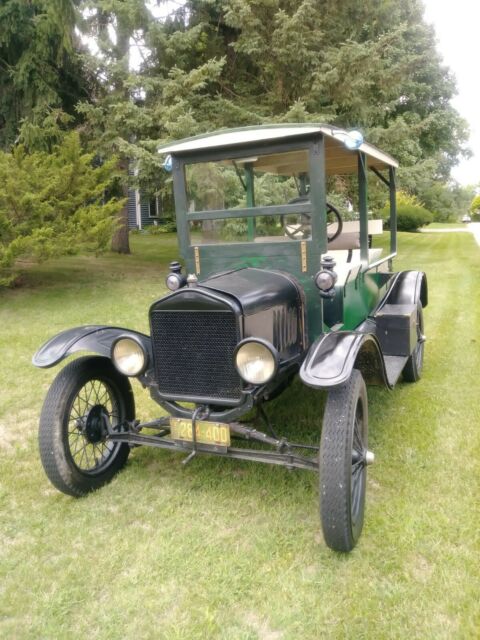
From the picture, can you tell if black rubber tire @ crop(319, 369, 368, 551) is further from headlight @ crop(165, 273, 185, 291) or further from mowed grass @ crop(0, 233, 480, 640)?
headlight @ crop(165, 273, 185, 291)

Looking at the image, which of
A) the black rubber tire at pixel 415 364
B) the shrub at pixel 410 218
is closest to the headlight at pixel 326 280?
the black rubber tire at pixel 415 364

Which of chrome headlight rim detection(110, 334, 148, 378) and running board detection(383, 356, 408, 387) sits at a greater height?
chrome headlight rim detection(110, 334, 148, 378)

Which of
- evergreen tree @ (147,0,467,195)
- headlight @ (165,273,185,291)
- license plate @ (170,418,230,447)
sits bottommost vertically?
license plate @ (170,418,230,447)

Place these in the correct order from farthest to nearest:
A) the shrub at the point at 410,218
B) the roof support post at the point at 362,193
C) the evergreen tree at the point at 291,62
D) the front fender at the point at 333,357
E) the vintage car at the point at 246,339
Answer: the shrub at the point at 410,218, the evergreen tree at the point at 291,62, the roof support post at the point at 362,193, the vintage car at the point at 246,339, the front fender at the point at 333,357

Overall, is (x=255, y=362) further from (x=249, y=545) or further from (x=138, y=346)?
(x=249, y=545)

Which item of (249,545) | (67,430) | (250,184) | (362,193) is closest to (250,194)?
(250,184)

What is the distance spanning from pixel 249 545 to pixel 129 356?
3.86ft

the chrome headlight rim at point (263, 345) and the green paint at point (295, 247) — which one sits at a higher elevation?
the green paint at point (295, 247)

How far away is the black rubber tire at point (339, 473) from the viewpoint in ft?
7.59

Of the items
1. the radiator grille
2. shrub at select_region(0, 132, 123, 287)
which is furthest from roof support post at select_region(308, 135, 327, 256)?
shrub at select_region(0, 132, 123, 287)

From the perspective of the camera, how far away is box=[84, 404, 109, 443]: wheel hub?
3.04 m

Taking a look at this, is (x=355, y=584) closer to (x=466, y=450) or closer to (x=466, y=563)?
(x=466, y=563)

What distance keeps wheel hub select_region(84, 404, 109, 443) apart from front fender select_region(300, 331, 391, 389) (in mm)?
1312

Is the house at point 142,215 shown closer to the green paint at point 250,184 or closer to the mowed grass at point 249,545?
the green paint at point 250,184
